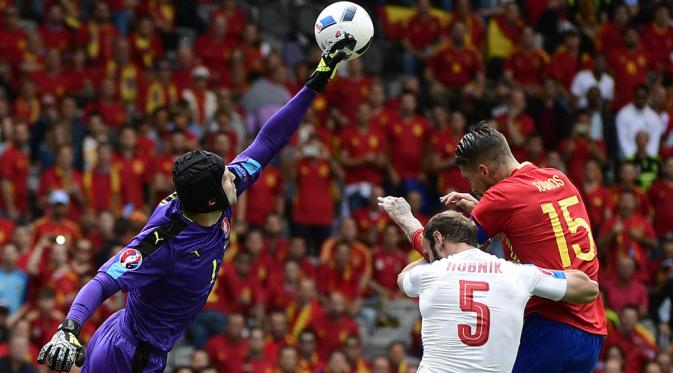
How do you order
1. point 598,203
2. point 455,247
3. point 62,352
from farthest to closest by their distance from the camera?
1. point 598,203
2. point 455,247
3. point 62,352

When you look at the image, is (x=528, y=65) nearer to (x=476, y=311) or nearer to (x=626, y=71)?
(x=626, y=71)

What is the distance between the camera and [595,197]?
1772 cm

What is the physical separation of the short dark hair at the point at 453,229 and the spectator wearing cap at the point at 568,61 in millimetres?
12746

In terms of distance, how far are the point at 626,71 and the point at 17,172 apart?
928 cm

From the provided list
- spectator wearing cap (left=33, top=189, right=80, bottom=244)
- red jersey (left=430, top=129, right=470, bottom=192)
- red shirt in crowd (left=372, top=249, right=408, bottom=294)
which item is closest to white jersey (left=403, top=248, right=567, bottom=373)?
spectator wearing cap (left=33, top=189, right=80, bottom=244)

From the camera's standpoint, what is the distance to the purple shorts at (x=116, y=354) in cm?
832

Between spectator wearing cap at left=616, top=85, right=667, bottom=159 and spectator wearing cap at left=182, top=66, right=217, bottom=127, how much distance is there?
234 inches

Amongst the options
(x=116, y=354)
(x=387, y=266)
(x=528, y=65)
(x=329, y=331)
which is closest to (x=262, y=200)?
(x=387, y=266)

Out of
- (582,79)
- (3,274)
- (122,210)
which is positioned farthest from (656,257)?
(3,274)

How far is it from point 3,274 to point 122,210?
1980mm

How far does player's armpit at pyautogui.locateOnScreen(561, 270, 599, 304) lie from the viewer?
7.50 m

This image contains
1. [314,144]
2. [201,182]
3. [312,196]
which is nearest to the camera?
[201,182]

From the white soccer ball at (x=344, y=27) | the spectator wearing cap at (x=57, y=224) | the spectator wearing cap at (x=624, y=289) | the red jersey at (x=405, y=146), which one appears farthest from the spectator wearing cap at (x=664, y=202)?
the white soccer ball at (x=344, y=27)

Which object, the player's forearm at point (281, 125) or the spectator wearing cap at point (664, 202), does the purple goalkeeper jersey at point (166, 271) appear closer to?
the player's forearm at point (281, 125)
